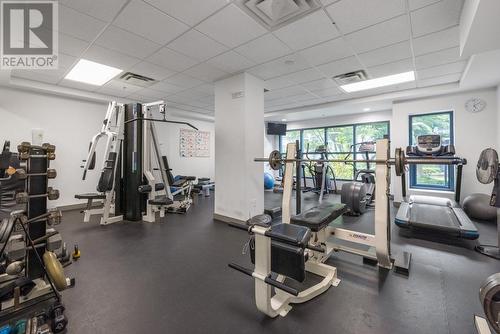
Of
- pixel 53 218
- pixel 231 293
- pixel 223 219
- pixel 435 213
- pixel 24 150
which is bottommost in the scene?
pixel 231 293

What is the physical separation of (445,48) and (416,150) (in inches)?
79.5

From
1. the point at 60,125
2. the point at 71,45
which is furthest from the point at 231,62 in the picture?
the point at 60,125

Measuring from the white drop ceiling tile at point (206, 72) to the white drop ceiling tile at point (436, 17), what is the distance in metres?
2.71

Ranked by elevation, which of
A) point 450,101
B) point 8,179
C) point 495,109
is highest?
point 450,101

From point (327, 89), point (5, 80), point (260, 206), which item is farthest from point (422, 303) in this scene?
point (5, 80)

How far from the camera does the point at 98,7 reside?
86.5 inches

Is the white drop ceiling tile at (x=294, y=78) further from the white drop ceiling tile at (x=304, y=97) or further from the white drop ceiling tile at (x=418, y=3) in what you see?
the white drop ceiling tile at (x=418, y=3)

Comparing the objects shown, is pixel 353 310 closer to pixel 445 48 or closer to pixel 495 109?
pixel 445 48

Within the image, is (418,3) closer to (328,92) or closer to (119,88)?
(328,92)

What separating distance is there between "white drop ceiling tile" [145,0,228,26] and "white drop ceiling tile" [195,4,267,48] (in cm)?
8

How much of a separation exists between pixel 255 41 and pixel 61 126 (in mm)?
4722

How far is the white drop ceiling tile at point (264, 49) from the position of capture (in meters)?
2.83

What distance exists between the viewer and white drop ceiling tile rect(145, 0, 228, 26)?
212 centimetres

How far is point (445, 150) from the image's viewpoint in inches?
167
